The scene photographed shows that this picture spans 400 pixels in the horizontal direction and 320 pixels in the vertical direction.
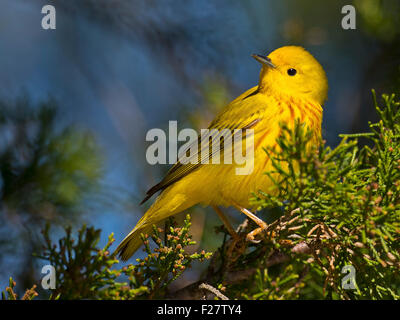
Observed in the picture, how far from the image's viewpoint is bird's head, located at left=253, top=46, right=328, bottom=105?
90.4 inches

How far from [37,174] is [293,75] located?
133 cm

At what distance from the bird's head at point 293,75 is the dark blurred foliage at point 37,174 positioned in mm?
955

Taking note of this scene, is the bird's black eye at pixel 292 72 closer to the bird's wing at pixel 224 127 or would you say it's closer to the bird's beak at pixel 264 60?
the bird's beak at pixel 264 60

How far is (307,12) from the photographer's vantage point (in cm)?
396

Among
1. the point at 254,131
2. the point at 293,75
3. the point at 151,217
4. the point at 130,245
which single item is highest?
the point at 293,75

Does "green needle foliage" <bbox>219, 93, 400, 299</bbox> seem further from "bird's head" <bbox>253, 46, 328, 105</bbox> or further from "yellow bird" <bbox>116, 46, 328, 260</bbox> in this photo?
"bird's head" <bbox>253, 46, 328, 105</bbox>

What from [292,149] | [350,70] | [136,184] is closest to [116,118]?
[136,184]

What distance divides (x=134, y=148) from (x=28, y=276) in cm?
131

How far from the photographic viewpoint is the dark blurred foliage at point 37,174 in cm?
206

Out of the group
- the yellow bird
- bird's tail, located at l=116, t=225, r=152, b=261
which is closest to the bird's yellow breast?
the yellow bird

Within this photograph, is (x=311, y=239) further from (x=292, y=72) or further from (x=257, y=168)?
(x=292, y=72)

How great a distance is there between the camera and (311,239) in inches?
66.6

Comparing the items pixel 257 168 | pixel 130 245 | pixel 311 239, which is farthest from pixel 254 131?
pixel 130 245
